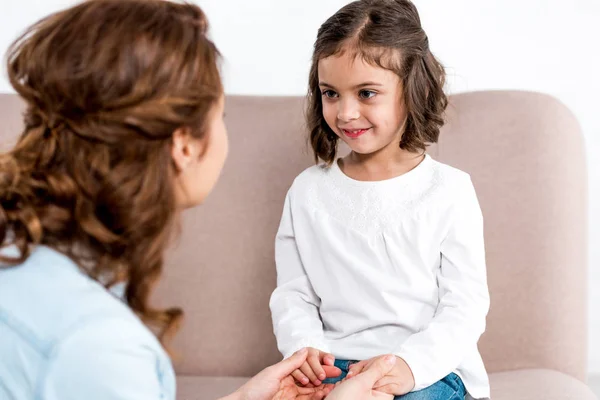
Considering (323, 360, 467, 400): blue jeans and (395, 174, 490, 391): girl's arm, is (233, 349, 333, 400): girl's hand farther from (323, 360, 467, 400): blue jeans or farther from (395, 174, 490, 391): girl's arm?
(395, 174, 490, 391): girl's arm

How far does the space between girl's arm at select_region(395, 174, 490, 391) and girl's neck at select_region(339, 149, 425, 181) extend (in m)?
0.11

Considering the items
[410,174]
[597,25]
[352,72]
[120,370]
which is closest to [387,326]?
[410,174]

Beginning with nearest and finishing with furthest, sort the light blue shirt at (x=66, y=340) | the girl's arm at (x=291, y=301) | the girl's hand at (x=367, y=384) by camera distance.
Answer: the light blue shirt at (x=66, y=340)
the girl's hand at (x=367, y=384)
the girl's arm at (x=291, y=301)

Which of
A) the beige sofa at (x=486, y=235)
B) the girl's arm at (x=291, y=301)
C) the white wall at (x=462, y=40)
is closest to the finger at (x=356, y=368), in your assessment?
the girl's arm at (x=291, y=301)

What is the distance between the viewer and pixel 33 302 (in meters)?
→ 0.88

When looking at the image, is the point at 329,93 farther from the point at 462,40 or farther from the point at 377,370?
the point at 462,40

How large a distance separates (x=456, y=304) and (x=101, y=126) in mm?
792

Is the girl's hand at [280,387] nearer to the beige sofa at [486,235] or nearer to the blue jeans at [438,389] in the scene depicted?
the blue jeans at [438,389]

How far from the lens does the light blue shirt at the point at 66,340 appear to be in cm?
85

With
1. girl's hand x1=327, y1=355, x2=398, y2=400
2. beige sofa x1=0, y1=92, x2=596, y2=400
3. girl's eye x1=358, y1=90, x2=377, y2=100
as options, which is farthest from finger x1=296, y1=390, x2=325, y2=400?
girl's eye x1=358, y1=90, x2=377, y2=100

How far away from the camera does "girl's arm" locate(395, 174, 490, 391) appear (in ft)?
4.59

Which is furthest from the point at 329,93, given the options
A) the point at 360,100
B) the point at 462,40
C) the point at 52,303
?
the point at 52,303

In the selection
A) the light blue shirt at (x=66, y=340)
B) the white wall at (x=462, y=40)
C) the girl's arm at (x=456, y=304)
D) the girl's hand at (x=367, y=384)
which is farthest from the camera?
the white wall at (x=462, y=40)

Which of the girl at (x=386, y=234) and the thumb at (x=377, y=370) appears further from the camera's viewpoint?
the girl at (x=386, y=234)
